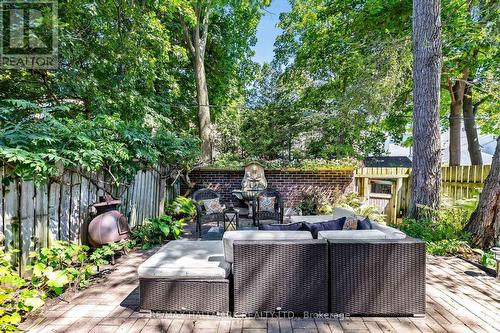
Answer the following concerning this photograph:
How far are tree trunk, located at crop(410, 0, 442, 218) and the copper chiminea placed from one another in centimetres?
520

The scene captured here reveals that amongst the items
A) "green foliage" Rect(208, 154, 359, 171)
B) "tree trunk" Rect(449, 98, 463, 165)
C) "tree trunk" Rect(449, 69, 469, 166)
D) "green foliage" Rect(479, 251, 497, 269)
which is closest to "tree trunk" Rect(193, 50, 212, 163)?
"green foliage" Rect(208, 154, 359, 171)

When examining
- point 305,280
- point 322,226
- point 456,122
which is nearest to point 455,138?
point 456,122

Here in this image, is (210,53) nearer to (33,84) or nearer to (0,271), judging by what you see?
(33,84)

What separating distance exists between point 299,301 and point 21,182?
10.3 feet

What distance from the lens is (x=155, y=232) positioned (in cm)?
470

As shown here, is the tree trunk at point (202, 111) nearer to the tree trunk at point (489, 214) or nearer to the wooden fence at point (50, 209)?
the wooden fence at point (50, 209)

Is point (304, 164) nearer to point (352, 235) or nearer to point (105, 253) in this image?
point (352, 235)

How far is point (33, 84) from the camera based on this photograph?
5113 mm

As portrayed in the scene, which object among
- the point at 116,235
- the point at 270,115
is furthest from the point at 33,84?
the point at 270,115

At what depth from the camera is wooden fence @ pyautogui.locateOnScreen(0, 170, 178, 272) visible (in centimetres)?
280

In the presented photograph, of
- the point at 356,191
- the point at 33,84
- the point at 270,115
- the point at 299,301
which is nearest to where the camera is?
the point at 299,301

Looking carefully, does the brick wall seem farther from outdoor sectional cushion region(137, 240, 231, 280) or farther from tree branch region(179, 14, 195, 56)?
outdoor sectional cushion region(137, 240, 231, 280)

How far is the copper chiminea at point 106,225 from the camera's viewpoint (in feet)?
11.8
